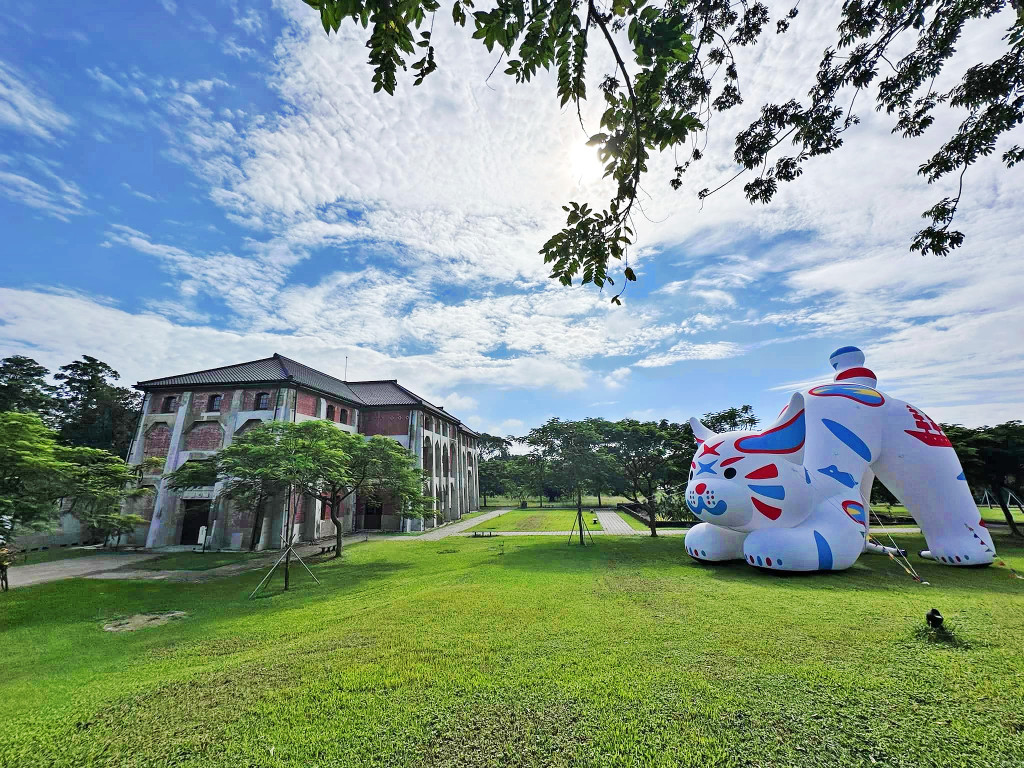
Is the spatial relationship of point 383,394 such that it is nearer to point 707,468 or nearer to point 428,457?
point 428,457

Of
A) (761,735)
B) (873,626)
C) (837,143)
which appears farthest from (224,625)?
(837,143)

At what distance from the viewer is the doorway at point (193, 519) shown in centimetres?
2217

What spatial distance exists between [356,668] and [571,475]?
1627cm

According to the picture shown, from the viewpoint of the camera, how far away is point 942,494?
10805 mm

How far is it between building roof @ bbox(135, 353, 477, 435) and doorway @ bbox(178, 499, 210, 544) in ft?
21.5

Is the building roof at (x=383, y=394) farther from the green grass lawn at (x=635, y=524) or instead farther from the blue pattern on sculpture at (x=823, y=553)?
the blue pattern on sculpture at (x=823, y=553)

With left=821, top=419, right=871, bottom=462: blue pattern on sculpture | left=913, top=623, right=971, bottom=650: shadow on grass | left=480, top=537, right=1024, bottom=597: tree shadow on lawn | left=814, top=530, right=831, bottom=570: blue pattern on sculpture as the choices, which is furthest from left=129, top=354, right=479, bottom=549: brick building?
left=913, top=623, right=971, bottom=650: shadow on grass

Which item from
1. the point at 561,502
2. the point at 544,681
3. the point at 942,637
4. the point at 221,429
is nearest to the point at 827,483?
the point at 942,637

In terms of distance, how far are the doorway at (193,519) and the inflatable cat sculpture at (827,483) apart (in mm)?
24506

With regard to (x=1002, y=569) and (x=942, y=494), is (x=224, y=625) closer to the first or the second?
(x=942, y=494)

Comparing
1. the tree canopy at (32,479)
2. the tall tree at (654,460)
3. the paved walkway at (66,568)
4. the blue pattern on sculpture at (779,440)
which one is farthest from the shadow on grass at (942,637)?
the paved walkway at (66,568)

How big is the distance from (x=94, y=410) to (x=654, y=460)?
35931 mm

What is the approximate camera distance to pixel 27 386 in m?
24.8

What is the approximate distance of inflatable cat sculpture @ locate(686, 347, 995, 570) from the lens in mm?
9969
